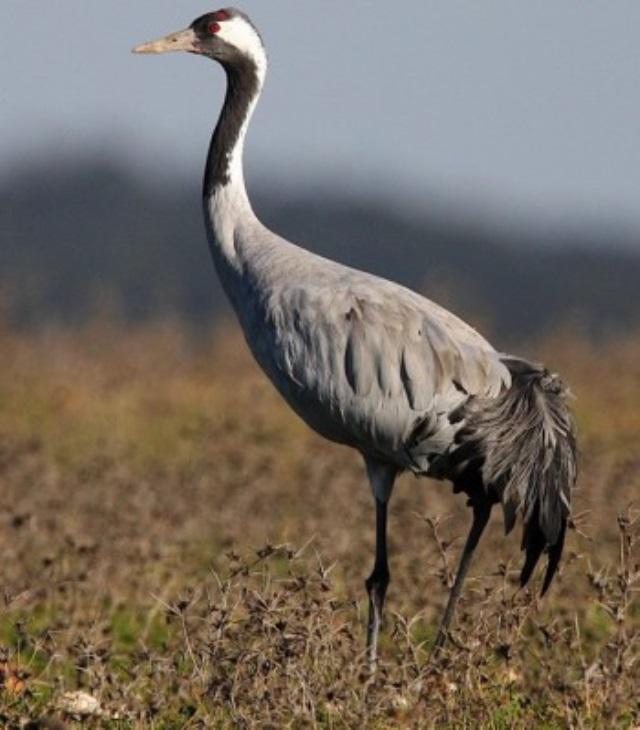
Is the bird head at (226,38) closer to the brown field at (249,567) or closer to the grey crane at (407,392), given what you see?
the grey crane at (407,392)

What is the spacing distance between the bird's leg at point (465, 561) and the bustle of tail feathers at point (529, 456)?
13 centimetres

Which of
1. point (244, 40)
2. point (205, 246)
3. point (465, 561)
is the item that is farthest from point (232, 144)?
point (205, 246)

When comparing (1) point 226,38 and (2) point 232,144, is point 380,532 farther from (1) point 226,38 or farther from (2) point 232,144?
(1) point 226,38

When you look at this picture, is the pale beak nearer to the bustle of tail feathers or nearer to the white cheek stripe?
the white cheek stripe

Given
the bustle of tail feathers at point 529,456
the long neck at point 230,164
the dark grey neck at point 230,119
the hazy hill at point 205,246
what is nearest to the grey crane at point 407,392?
the bustle of tail feathers at point 529,456

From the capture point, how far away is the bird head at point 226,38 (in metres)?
8.18

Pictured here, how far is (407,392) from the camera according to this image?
7.23m

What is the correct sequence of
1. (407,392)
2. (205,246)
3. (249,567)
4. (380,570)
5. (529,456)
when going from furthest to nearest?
(205,246)
(380,570)
(407,392)
(529,456)
(249,567)

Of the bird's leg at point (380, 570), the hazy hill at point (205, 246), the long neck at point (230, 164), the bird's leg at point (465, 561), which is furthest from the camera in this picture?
the hazy hill at point (205, 246)

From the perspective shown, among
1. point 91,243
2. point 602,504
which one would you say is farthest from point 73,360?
point 91,243

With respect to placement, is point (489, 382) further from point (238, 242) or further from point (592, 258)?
point (592, 258)

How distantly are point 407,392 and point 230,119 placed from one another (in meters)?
1.41

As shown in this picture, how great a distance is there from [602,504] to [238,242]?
3157 mm

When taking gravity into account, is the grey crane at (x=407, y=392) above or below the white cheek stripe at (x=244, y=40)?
below
